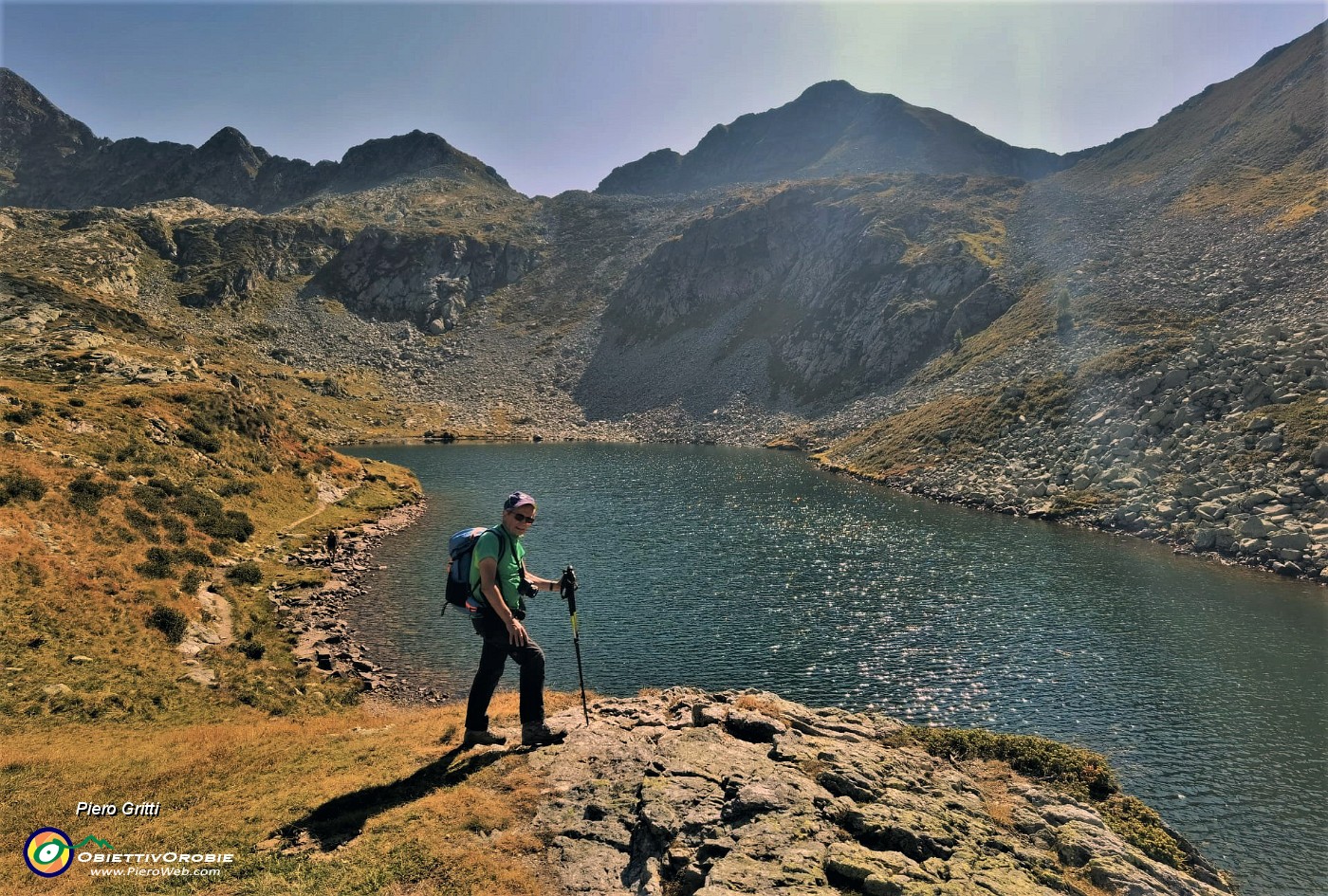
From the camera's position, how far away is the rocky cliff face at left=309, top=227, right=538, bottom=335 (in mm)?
185750

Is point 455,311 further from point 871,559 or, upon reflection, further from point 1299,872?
point 1299,872

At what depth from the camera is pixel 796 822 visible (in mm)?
11820

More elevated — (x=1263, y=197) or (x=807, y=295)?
(x=1263, y=197)

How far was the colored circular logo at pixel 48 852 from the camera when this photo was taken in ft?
29.4

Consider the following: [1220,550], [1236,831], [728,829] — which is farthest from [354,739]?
[1220,550]

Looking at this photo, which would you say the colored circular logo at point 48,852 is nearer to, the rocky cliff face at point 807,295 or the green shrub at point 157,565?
the green shrub at point 157,565

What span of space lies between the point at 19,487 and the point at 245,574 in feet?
34.9

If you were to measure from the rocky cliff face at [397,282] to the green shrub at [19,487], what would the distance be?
162787 millimetres

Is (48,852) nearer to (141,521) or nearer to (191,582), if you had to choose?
(191,582)

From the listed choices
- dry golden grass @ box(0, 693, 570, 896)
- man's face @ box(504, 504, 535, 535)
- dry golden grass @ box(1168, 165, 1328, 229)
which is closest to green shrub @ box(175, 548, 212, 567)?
dry golden grass @ box(0, 693, 570, 896)

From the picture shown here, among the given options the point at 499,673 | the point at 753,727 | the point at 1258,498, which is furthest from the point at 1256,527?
the point at 499,673

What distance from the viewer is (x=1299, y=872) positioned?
54.3ft

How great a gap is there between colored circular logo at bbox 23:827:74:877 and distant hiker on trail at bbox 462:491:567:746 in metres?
6.40

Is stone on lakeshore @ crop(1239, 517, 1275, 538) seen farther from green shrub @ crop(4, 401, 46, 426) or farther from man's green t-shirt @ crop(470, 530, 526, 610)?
green shrub @ crop(4, 401, 46, 426)
